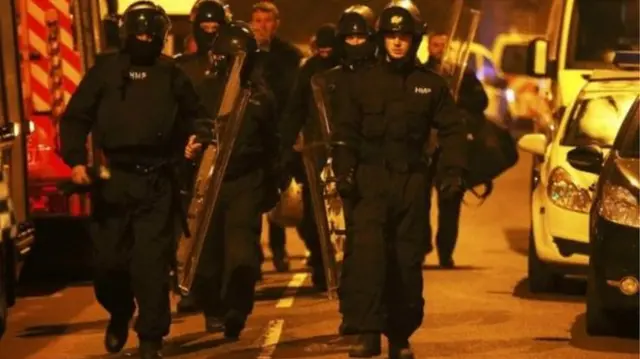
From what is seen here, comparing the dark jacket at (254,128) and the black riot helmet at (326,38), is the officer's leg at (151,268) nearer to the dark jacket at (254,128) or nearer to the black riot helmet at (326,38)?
the dark jacket at (254,128)

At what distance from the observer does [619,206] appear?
10.6 m

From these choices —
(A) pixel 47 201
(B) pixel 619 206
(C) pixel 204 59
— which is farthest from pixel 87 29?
(B) pixel 619 206

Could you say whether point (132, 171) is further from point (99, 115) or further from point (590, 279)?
point (590, 279)

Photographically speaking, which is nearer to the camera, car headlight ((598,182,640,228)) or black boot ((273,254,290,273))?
car headlight ((598,182,640,228))

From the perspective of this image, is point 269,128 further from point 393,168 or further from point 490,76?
point 490,76

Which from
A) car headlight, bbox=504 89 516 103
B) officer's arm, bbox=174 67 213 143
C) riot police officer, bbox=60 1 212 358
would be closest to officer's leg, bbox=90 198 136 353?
riot police officer, bbox=60 1 212 358

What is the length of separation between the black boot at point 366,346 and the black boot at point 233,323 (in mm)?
894

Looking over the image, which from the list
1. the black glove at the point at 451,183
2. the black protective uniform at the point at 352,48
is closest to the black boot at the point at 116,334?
the black protective uniform at the point at 352,48

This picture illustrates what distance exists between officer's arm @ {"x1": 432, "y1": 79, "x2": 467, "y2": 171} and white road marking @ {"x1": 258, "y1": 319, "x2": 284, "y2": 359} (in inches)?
56.6

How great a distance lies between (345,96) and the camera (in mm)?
10102

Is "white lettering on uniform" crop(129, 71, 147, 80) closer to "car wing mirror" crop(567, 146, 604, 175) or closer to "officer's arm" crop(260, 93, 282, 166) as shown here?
"officer's arm" crop(260, 93, 282, 166)

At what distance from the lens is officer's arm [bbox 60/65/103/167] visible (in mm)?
9812

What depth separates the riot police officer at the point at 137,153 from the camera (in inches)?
388

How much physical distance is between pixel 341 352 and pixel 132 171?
62.5 inches
